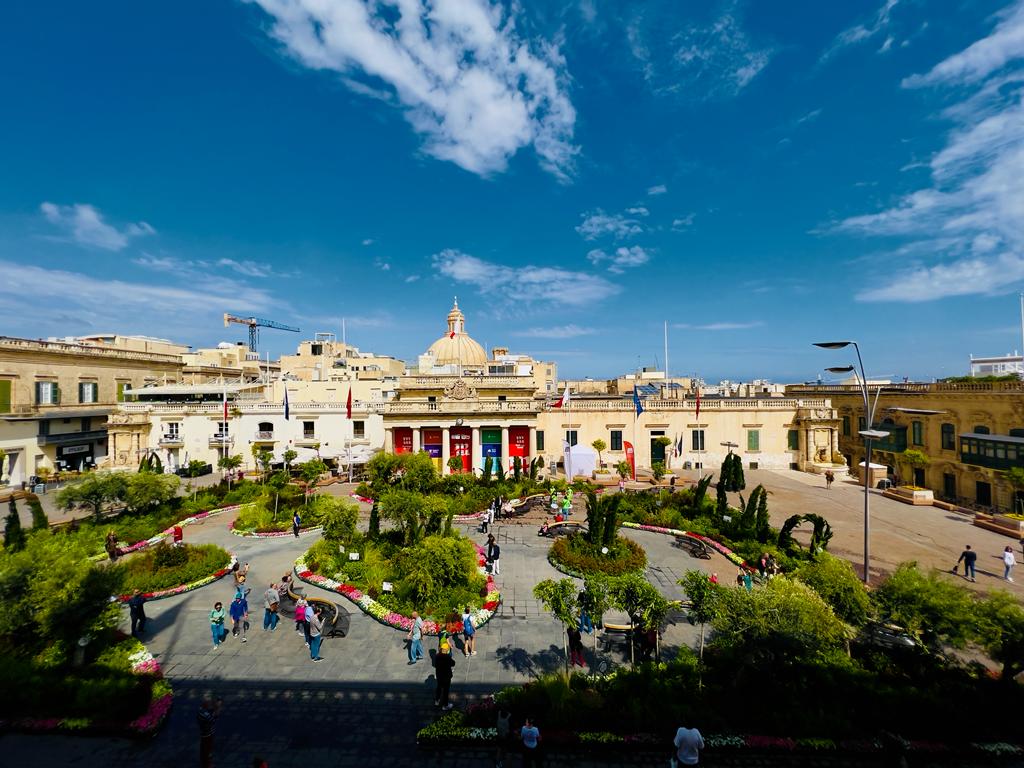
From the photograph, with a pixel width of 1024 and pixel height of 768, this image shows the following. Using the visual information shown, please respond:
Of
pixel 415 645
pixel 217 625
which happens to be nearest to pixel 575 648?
pixel 415 645

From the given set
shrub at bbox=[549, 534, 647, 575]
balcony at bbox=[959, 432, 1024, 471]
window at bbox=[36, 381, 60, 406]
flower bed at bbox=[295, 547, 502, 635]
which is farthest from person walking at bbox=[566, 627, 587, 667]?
window at bbox=[36, 381, 60, 406]

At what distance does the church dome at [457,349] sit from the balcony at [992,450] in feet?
126

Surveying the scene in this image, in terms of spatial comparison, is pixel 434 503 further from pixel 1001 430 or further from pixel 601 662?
pixel 1001 430

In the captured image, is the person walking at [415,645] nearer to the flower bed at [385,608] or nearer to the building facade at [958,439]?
the flower bed at [385,608]

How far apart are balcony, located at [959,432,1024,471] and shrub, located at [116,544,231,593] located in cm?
4363

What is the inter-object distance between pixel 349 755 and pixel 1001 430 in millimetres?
41675

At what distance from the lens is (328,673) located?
36.8 feet

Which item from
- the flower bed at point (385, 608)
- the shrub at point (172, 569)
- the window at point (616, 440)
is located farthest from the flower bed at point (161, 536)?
the window at point (616, 440)

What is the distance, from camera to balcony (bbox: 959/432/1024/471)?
2781cm

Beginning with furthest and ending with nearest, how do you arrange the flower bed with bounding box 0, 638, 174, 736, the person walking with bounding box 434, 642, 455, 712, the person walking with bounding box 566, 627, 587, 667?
the person walking with bounding box 566, 627, 587, 667, the person walking with bounding box 434, 642, 455, 712, the flower bed with bounding box 0, 638, 174, 736

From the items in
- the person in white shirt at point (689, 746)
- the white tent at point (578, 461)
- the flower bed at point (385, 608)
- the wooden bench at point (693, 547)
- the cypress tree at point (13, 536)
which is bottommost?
the wooden bench at point (693, 547)

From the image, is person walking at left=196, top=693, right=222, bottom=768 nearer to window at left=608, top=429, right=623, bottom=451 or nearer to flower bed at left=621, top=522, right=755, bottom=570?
flower bed at left=621, top=522, right=755, bottom=570

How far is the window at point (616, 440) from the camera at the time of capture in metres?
38.4

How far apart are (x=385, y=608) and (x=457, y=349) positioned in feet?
120
